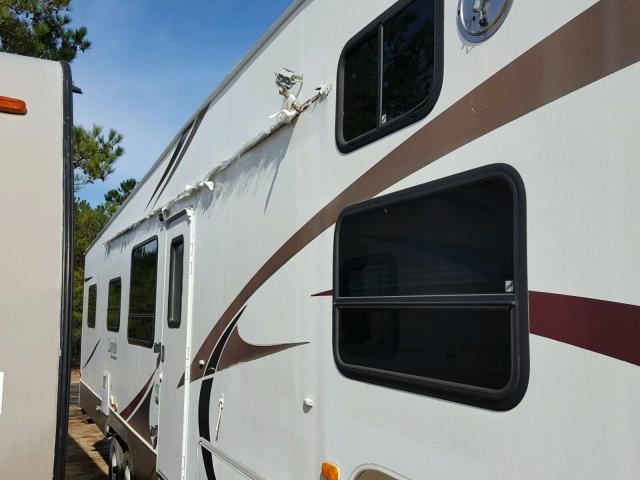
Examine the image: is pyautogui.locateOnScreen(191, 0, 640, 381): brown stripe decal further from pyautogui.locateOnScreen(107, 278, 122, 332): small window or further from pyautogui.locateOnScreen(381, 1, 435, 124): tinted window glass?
pyautogui.locateOnScreen(107, 278, 122, 332): small window

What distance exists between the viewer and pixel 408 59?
2168 mm

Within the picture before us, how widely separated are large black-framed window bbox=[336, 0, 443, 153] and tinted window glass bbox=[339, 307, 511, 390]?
0.66 metres

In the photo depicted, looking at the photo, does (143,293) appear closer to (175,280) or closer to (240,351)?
(175,280)

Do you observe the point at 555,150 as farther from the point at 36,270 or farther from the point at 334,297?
the point at 36,270

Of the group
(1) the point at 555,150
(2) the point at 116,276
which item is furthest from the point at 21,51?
(1) the point at 555,150

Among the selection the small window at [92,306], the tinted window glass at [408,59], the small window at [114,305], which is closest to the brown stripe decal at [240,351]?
the tinted window glass at [408,59]

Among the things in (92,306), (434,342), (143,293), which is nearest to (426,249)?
(434,342)

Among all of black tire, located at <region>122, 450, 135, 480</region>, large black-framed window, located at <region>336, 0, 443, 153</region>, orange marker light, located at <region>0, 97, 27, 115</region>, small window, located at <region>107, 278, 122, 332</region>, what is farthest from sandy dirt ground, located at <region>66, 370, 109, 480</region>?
large black-framed window, located at <region>336, 0, 443, 153</region>

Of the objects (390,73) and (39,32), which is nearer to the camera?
(390,73)

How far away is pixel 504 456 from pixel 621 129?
2.84ft

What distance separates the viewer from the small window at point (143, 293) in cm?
516

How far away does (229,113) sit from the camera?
3799 millimetres

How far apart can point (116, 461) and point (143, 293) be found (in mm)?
1899

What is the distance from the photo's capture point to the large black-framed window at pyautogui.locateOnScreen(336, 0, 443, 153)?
2.04 m
